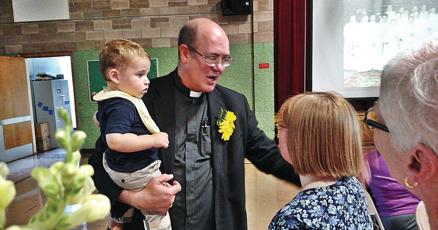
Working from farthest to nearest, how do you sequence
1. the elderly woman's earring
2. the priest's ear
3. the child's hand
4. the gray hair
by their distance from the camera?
the priest's ear
the child's hand
the elderly woman's earring
the gray hair

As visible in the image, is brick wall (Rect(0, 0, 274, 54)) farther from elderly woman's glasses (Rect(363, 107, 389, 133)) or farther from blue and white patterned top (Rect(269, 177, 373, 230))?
elderly woman's glasses (Rect(363, 107, 389, 133))

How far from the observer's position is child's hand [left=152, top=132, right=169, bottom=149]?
1.53 meters

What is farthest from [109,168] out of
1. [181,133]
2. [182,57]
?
[182,57]

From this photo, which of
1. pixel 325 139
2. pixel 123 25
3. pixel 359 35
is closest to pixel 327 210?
pixel 325 139

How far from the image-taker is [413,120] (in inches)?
31.3

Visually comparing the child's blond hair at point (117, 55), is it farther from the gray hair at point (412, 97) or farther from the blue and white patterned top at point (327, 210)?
the gray hair at point (412, 97)

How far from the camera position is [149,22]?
23.6 feet

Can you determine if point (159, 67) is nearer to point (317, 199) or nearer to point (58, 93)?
point (58, 93)

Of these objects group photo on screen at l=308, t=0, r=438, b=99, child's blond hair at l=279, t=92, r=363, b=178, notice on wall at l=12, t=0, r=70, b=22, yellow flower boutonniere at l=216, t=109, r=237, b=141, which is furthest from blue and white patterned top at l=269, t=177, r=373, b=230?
notice on wall at l=12, t=0, r=70, b=22

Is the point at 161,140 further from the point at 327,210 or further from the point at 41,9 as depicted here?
the point at 41,9

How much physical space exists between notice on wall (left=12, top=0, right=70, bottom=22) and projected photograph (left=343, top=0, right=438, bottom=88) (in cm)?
536

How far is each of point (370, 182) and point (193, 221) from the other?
107cm

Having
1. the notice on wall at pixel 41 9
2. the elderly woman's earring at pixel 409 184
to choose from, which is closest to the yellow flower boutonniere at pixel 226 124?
the elderly woman's earring at pixel 409 184

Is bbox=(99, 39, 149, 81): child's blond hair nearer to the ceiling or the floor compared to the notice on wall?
nearer to the floor
